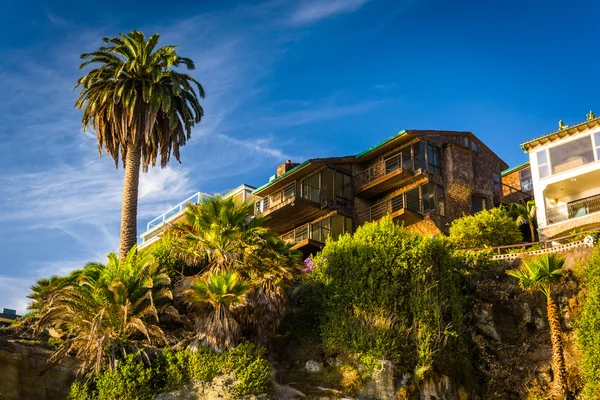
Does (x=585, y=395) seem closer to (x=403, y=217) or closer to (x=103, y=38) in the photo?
(x=403, y=217)

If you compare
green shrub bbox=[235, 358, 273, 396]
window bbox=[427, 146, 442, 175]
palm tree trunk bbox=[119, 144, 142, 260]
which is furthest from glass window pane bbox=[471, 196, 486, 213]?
green shrub bbox=[235, 358, 273, 396]

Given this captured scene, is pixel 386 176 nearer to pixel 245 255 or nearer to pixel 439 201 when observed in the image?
pixel 439 201

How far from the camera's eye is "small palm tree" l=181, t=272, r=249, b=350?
27844 mm

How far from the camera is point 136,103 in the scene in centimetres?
4006

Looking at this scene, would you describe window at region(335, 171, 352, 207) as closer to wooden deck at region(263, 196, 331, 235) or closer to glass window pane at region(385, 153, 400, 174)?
wooden deck at region(263, 196, 331, 235)

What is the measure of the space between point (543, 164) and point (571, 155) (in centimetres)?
154

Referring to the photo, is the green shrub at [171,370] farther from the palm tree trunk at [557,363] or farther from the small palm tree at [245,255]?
the palm tree trunk at [557,363]

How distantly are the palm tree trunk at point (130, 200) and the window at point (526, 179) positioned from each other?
2783cm

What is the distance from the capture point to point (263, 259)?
30.9 m

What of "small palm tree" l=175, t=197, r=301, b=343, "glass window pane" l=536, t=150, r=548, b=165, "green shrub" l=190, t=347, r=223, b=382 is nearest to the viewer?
"green shrub" l=190, t=347, r=223, b=382

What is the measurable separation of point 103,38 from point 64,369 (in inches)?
764

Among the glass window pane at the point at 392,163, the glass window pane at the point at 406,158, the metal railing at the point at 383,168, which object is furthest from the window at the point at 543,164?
the glass window pane at the point at 392,163

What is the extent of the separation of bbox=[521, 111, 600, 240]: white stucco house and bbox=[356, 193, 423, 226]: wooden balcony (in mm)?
6846

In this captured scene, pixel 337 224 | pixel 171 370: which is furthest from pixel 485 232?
pixel 171 370
